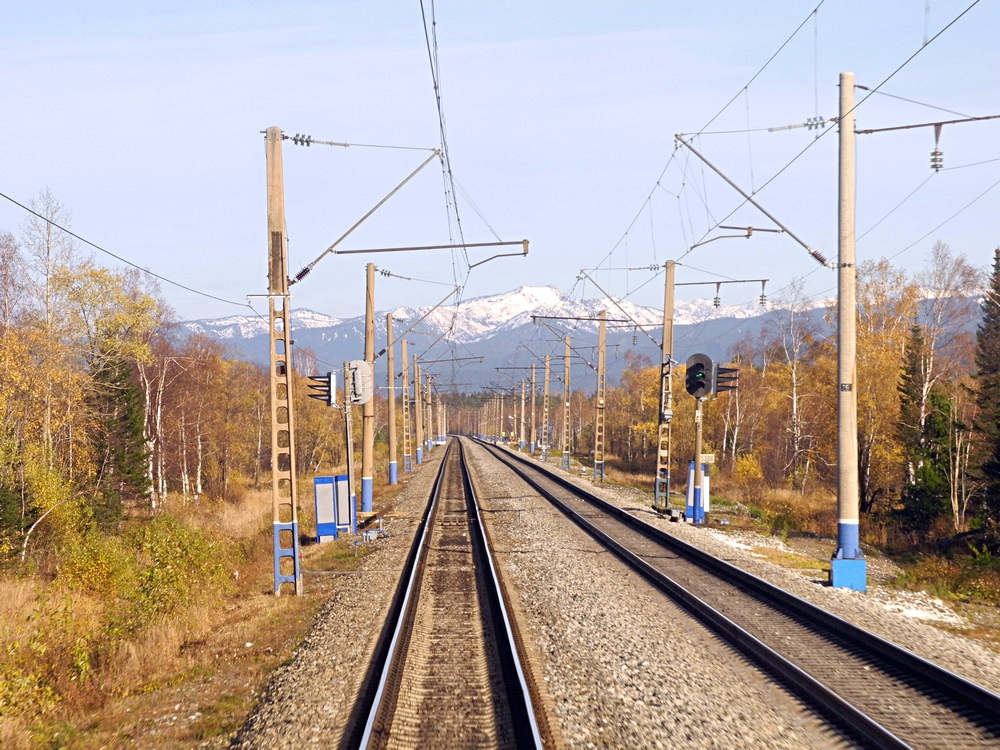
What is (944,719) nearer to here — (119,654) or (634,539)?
(119,654)

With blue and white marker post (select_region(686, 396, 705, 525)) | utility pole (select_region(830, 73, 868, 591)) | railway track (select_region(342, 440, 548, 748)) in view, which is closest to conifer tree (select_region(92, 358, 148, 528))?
blue and white marker post (select_region(686, 396, 705, 525))

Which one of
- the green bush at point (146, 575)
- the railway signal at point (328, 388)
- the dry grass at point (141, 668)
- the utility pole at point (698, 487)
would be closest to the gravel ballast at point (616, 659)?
the dry grass at point (141, 668)

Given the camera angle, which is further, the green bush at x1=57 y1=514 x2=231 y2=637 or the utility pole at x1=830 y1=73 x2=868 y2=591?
the utility pole at x1=830 y1=73 x2=868 y2=591

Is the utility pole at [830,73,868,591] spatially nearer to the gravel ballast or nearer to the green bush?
the gravel ballast

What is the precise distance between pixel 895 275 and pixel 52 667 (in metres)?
39.5

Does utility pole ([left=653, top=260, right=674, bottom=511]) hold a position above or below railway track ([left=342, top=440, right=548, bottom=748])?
above

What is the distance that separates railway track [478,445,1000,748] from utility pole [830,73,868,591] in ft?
6.18

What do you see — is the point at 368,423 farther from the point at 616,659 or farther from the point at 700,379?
the point at 616,659

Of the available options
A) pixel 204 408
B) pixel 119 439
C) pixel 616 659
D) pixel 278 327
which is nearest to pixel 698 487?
pixel 278 327

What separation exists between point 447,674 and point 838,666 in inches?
174

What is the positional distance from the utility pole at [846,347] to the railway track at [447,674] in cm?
608

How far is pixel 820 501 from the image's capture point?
3397cm

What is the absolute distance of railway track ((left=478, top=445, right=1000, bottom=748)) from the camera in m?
7.70

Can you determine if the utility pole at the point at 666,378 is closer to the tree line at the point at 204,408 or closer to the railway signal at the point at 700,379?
the railway signal at the point at 700,379
